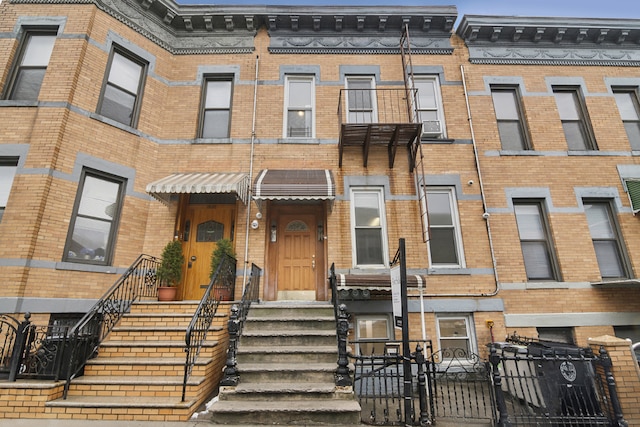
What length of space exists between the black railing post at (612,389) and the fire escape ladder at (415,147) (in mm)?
3663

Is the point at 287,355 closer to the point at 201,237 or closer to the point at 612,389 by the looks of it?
the point at 201,237

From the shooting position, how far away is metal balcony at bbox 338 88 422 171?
7.85 m

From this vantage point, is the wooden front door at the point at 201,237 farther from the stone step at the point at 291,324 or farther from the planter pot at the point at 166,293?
the stone step at the point at 291,324

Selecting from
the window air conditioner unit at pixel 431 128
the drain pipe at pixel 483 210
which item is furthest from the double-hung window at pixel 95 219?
the window air conditioner unit at pixel 431 128

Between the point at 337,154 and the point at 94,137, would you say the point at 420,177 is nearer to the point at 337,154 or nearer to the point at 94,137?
the point at 337,154

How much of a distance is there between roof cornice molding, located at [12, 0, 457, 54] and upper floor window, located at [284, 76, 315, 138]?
1.04 metres

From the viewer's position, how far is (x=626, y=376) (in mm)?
4578

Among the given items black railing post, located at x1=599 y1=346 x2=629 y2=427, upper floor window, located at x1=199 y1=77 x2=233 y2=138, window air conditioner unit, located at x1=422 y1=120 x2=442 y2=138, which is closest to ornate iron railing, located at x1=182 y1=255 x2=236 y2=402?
upper floor window, located at x1=199 y1=77 x2=233 y2=138

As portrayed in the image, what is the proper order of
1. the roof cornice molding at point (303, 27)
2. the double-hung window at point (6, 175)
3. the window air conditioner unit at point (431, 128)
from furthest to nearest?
the roof cornice molding at point (303, 27) → the window air conditioner unit at point (431, 128) → the double-hung window at point (6, 175)

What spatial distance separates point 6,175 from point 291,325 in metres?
7.17

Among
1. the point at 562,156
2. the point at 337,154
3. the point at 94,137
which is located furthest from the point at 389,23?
the point at 94,137

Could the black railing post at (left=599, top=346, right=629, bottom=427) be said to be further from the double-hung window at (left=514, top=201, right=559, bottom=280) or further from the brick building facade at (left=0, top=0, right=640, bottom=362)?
the double-hung window at (left=514, top=201, right=559, bottom=280)

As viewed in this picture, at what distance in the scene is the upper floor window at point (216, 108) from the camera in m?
8.98

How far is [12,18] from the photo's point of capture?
785 centimetres
